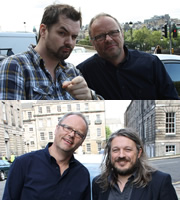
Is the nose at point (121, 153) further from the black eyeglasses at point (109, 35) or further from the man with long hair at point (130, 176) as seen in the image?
the black eyeglasses at point (109, 35)

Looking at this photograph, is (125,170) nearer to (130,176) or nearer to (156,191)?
(130,176)

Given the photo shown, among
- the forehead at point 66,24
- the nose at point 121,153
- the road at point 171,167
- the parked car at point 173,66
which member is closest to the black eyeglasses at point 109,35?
the forehead at point 66,24

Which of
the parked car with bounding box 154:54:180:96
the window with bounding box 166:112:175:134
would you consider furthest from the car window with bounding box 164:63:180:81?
the window with bounding box 166:112:175:134

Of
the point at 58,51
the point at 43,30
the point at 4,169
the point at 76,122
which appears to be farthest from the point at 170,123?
the point at 4,169

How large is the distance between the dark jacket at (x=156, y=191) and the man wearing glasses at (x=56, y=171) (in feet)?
0.66

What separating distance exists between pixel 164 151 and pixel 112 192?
0.39 m

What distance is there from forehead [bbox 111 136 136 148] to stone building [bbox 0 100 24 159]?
53cm

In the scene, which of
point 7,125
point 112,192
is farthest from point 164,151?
point 7,125

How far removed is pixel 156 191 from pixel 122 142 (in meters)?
0.34

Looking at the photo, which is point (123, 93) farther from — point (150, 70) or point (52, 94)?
point (52, 94)

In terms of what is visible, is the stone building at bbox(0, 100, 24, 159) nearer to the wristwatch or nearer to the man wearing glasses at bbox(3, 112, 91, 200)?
the man wearing glasses at bbox(3, 112, 91, 200)

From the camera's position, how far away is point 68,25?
1460 mm

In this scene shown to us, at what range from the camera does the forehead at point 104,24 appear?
1.68 meters

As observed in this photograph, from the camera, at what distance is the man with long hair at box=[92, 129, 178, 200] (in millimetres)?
1799
